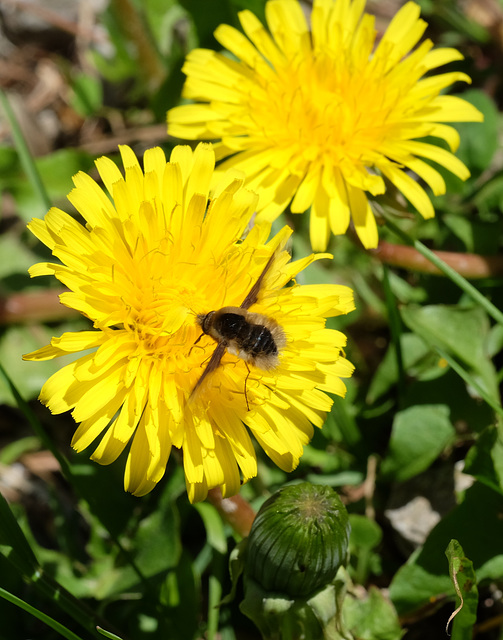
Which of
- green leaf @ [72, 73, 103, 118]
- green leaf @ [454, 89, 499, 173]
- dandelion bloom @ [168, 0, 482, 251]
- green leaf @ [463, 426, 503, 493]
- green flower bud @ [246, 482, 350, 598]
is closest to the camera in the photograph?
green flower bud @ [246, 482, 350, 598]

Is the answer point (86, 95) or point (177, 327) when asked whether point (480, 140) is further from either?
point (86, 95)

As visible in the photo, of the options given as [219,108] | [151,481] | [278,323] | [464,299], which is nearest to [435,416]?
[464,299]

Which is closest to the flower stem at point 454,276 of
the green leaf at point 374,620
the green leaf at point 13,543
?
the green leaf at point 374,620

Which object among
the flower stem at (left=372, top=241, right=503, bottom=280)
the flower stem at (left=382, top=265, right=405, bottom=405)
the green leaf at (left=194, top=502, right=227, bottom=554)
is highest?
the flower stem at (left=372, top=241, right=503, bottom=280)

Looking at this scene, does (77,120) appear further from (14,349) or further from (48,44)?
(14,349)

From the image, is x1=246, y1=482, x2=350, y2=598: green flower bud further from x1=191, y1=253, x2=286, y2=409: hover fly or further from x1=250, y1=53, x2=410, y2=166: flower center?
x1=250, y1=53, x2=410, y2=166: flower center

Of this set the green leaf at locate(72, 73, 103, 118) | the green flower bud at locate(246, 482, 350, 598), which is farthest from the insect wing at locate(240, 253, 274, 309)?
the green leaf at locate(72, 73, 103, 118)
